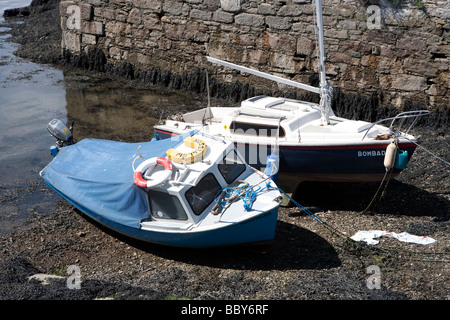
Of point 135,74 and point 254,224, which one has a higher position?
point 135,74

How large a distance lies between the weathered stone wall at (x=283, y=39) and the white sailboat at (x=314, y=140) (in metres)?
3.16

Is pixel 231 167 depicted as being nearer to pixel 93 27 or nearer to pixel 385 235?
pixel 385 235

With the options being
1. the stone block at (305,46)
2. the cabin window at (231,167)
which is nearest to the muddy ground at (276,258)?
the cabin window at (231,167)

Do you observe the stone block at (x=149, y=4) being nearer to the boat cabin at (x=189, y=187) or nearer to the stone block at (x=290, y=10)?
the stone block at (x=290, y=10)

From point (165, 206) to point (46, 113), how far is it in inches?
306

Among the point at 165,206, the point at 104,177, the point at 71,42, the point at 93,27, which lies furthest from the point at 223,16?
the point at 165,206

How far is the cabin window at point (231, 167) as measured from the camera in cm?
875

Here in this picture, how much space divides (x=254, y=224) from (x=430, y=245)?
281 centimetres

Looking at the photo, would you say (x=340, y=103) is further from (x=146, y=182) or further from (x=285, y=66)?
(x=146, y=182)

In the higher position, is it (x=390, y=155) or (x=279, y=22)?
(x=279, y=22)

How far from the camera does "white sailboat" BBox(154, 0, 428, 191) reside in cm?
919

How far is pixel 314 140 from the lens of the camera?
9.50 meters

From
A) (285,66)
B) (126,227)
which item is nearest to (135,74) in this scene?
(285,66)

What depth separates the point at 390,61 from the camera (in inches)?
502
